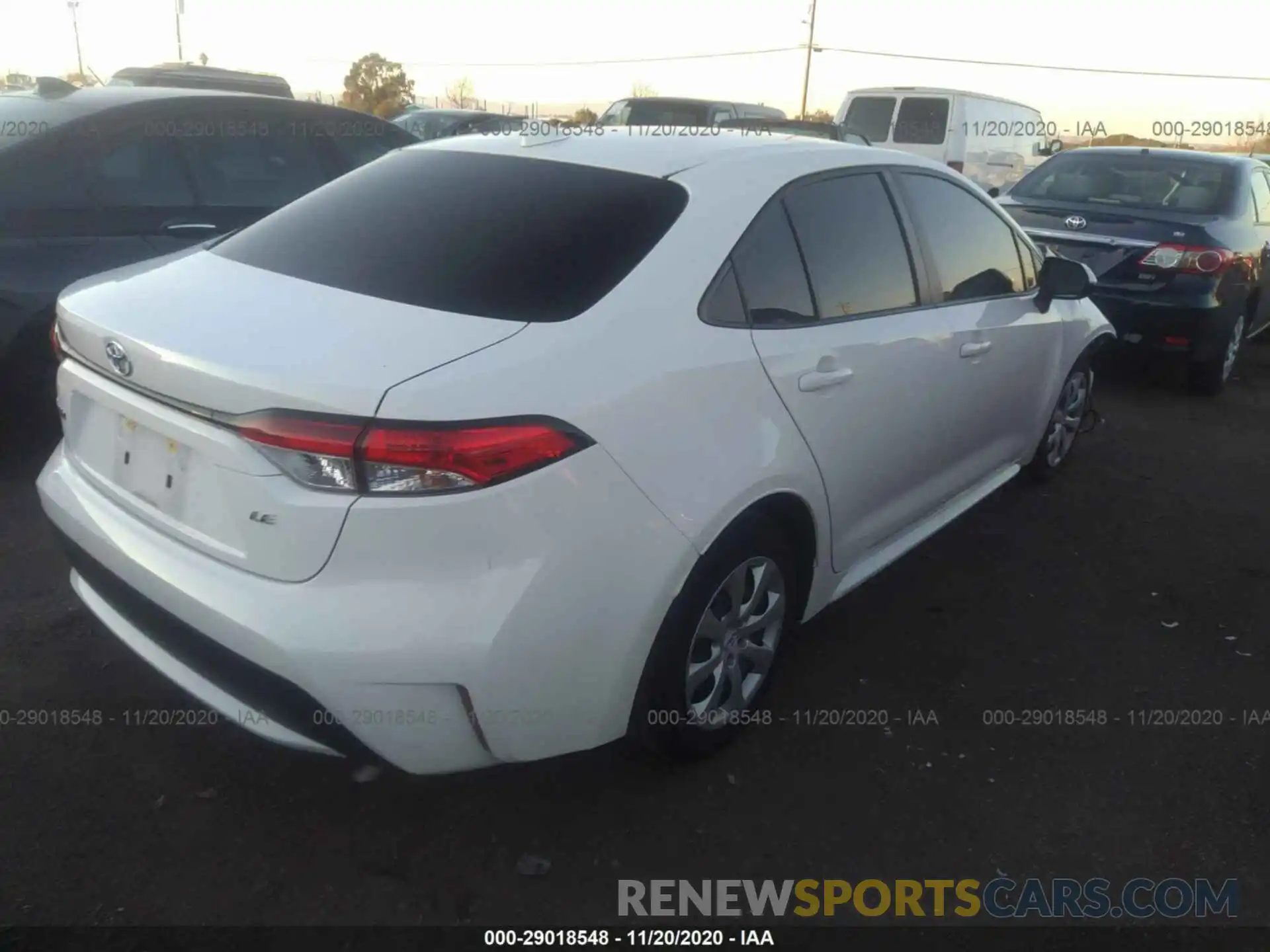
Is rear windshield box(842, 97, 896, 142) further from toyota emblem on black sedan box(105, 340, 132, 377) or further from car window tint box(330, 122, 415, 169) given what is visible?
toyota emblem on black sedan box(105, 340, 132, 377)

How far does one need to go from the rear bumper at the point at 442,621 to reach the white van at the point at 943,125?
13143mm

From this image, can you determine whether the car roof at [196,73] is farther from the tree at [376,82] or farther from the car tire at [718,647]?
the tree at [376,82]

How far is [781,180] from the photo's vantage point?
9.42ft

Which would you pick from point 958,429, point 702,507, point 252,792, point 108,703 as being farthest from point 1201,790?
point 108,703

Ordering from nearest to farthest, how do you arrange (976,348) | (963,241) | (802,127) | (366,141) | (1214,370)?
(976,348)
(963,241)
(366,141)
(1214,370)
(802,127)

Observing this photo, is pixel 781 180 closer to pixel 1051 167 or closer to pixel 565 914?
pixel 565 914

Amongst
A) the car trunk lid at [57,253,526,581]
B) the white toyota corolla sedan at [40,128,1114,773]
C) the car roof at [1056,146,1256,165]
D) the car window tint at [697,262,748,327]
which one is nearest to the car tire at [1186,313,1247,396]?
the car roof at [1056,146,1256,165]

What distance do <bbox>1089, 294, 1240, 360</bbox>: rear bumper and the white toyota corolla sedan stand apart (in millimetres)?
3950

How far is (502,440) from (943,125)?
1438cm

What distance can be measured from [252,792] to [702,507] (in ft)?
4.56

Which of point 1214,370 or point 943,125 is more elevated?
point 943,125

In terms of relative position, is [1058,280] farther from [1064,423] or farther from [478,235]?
[478,235]

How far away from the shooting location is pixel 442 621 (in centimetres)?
200

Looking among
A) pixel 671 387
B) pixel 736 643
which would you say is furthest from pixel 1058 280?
pixel 671 387
